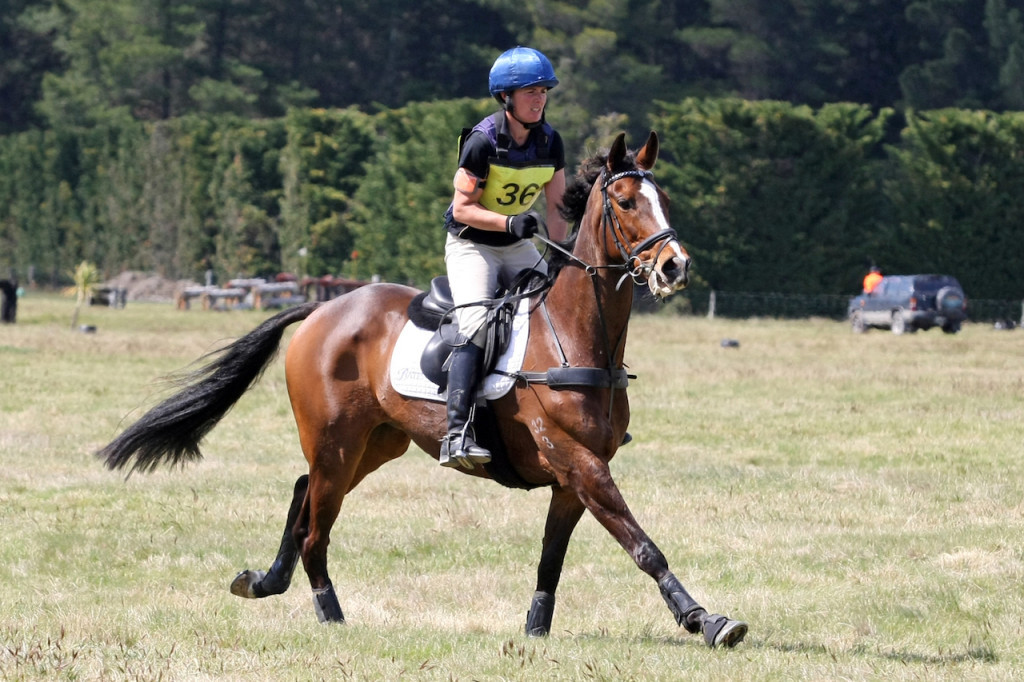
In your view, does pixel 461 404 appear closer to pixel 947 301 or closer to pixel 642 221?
pixel 642 221

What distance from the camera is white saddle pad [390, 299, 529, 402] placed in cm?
808

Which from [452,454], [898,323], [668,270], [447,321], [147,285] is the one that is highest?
[668,270]

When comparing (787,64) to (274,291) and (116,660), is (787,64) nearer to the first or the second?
(274,291)

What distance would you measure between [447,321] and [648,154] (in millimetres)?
1589

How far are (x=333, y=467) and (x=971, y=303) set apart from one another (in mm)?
39406

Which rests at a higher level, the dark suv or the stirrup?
the stirrup

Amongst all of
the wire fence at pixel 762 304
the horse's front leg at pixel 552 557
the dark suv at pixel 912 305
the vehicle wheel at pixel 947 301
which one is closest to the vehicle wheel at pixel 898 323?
the dark suv at pixel 912 305

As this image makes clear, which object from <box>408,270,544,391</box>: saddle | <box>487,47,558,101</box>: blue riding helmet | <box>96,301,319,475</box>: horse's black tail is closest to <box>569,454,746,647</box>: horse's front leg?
<box>408,270,544,391</box>: saddle

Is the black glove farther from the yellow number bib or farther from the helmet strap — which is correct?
the helmet strap

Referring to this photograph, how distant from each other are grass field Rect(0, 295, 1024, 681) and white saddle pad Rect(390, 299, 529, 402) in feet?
4.40

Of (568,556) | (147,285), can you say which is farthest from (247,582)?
(147,285)

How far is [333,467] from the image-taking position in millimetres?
8984

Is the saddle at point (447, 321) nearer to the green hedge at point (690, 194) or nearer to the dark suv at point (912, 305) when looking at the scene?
the dark suv at point (912, 305)

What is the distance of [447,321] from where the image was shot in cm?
859
